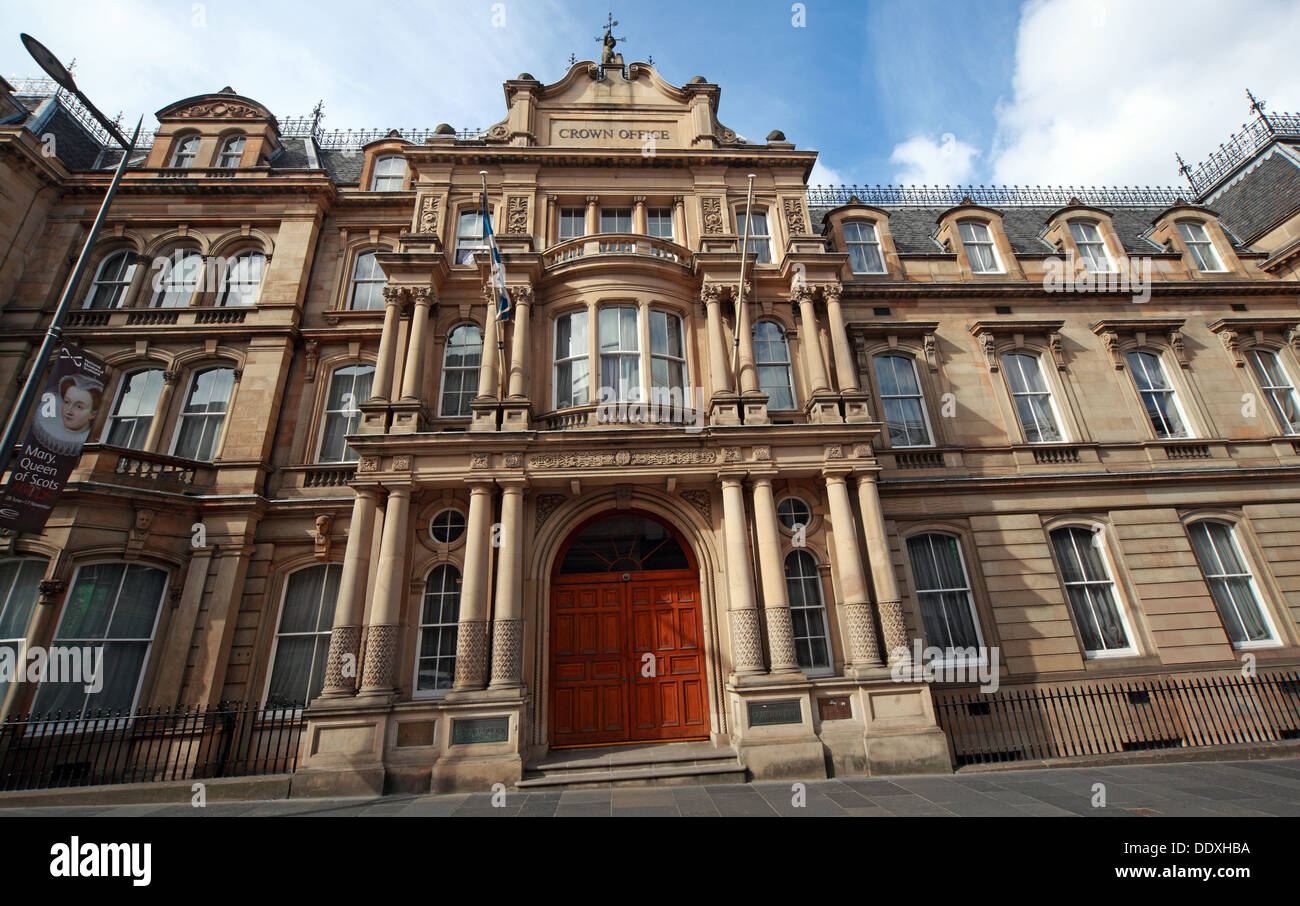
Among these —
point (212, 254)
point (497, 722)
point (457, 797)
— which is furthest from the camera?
point (212, 254)

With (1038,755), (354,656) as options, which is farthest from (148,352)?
(1038,755)

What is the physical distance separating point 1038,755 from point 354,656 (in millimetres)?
13814

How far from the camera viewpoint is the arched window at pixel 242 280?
52.7 feet

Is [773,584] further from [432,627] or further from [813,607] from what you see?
[432,627]

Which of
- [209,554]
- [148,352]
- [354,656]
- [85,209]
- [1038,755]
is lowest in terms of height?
[1038,755]

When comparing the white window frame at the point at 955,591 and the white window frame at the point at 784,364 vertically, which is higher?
the white window frame at the point at 784,364

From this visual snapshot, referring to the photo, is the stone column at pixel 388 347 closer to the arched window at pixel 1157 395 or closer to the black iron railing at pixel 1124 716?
the black iron railing at pixel 1124 716

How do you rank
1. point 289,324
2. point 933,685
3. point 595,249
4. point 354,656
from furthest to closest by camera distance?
point 289,324 < point 595,249 < point 933,685 < point 354,656

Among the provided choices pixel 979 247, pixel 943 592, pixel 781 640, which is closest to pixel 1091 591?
pixel 943 592

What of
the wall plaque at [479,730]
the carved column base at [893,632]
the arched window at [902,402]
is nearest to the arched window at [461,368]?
the wall plaque at [479,730]

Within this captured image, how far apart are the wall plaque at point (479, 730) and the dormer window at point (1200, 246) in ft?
Answer: 80.3

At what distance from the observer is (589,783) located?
9391mm

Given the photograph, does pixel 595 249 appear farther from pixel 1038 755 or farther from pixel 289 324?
pixel 1038 755

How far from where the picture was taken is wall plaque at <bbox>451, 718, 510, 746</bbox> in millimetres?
9750
